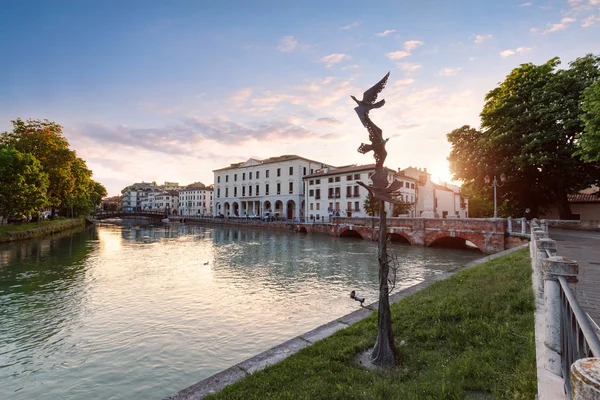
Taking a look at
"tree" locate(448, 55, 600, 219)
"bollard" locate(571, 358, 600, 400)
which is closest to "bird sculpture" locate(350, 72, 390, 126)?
"bollard" locate(571, 358, 600, 400)

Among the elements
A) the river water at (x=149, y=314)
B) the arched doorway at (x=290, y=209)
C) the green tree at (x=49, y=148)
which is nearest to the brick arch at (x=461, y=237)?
the river water at (x=149, y=314)

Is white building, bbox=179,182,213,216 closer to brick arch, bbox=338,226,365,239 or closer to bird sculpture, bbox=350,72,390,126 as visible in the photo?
brick arch, bbox=338,226,365,239

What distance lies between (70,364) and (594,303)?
11.3m

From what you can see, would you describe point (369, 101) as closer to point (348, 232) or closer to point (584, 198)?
point (584, 198)

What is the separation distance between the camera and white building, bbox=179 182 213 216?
4075 inches

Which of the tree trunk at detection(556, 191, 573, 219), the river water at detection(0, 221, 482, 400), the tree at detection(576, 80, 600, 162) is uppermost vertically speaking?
the tree at detection(576, 80, 600, 162)

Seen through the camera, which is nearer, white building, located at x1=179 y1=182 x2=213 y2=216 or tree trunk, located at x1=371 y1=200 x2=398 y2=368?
tree trunk, located at x1=371 y1=200 x2=398 y2=368

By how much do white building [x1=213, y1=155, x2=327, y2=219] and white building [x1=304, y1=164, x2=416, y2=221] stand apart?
500 cm

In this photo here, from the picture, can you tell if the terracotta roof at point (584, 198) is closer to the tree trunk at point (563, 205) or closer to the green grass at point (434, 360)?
the tree trunk at point (563, 205)

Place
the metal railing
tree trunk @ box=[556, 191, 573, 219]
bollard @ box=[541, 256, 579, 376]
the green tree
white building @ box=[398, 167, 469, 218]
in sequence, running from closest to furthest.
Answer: the metal railing, bollard @ box=[541, 256, 579, 376], tree trunk @ box=[556, 191, 573, 219], the green tree, white building @ box=[398, 167, 469, 218]

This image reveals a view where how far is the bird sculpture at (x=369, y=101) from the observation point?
18.7 ft

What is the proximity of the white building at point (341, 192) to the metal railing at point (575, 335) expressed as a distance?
137 ft

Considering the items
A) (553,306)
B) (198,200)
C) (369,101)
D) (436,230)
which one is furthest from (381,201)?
(198,200)

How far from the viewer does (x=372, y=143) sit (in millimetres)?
5871
